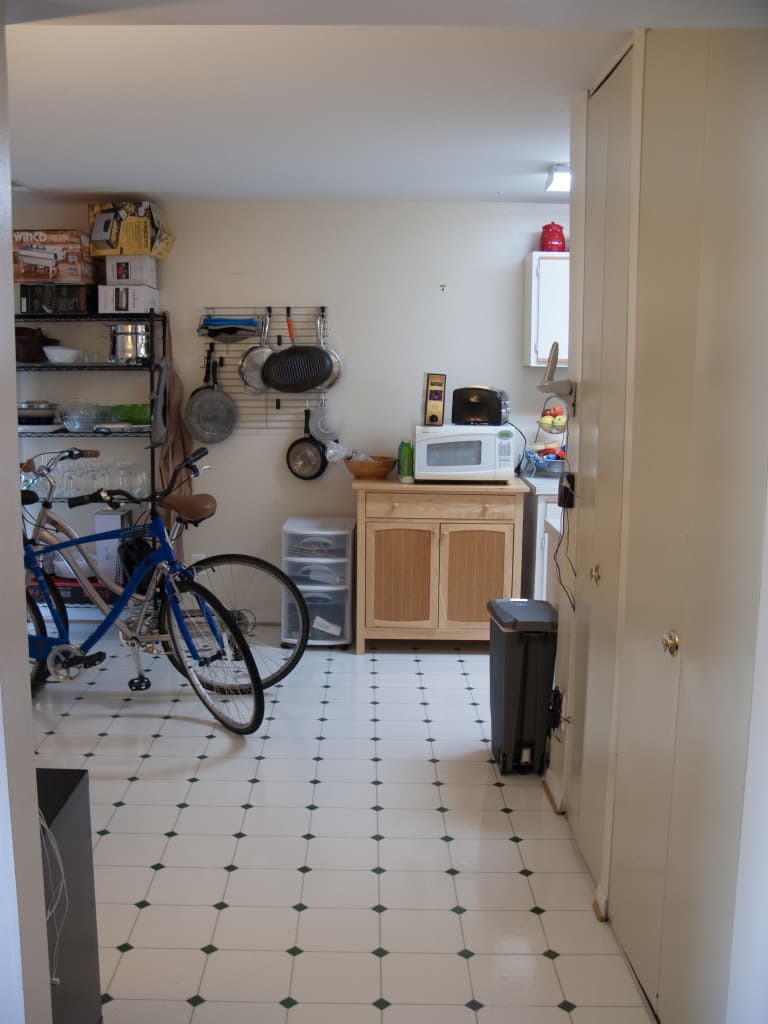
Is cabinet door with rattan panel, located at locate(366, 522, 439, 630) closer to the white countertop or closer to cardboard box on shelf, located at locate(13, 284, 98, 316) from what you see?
the white countertop

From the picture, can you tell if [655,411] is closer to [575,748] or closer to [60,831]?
[575,748]

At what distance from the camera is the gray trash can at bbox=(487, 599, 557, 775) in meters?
3.24

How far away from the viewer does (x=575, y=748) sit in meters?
2.95

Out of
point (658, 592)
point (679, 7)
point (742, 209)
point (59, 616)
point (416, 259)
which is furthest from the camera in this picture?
point (416, 259)

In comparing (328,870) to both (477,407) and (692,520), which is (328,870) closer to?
(692,520)

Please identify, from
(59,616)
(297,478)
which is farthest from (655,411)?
(297,478)

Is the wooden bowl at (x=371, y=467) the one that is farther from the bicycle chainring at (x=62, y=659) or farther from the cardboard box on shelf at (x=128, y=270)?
the bicycle chainring at (x=62, y=659)

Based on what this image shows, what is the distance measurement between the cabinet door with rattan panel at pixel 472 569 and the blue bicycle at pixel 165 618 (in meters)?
1.22

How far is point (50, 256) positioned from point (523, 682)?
3.30 m

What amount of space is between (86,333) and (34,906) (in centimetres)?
414

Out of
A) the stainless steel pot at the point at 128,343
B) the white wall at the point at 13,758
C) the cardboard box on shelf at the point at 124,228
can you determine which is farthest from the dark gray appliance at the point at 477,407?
the white wall at the point at 13,758

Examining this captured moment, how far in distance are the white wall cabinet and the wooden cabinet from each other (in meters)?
0.78

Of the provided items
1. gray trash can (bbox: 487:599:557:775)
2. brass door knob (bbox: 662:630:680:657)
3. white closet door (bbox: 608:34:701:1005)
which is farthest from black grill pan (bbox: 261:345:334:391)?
brass door knob (bbox: 662:630:680:657)

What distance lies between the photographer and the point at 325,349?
195 inches
